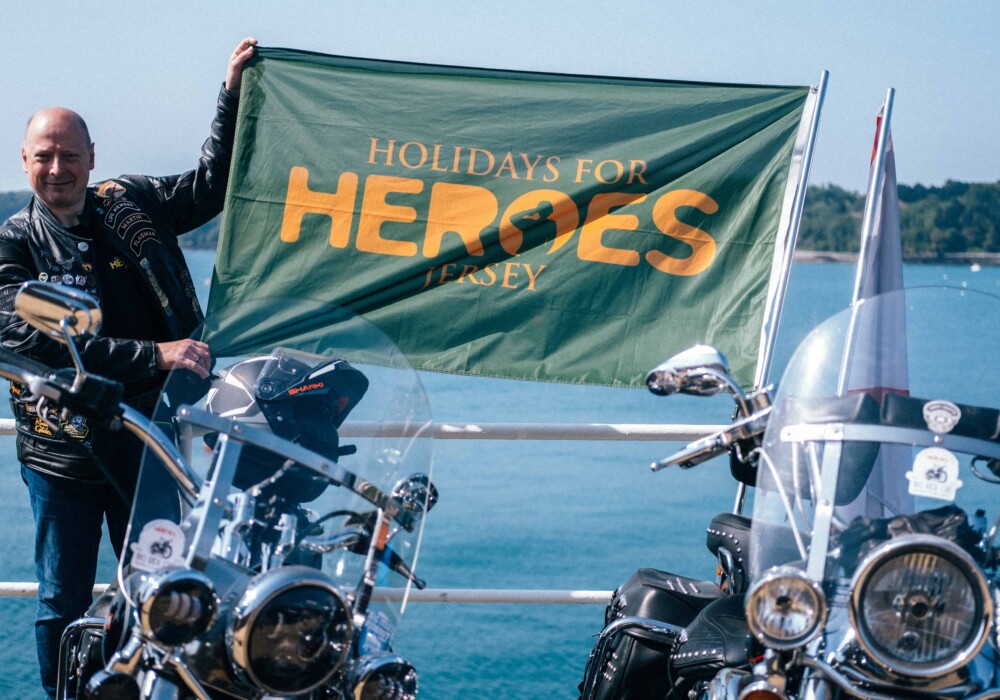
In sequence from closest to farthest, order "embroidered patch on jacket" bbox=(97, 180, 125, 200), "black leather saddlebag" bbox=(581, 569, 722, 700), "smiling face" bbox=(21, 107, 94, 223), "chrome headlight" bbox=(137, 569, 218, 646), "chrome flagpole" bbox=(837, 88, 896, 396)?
"chrome headlight" bbox=(137, 569, 218, 646) < "black leather saddlebag" bbox=(581, 569, 722, 700) < "smiling face" bbox=(21, 107, 94, 223) < "embroidered patch on jacket" bbox=(97, 180, 125, 200) < "chrome flagpole" bbox=(837, 88, 896, 396)

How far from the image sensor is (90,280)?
133 inches

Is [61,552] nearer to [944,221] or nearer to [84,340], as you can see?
[84,340]

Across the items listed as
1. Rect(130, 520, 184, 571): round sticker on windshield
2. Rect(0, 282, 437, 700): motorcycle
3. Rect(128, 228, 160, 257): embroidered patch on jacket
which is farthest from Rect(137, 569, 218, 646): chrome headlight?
Rect(128, 228, 160, 257): embroidered patch on jacket

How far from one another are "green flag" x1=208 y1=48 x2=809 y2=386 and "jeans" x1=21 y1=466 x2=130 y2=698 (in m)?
1.32

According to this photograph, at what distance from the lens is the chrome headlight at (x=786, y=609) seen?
2.11 m

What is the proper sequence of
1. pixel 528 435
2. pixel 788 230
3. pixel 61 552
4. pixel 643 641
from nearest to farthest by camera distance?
pixel 643 641 < pixel 61 552 < pixel 528 435 < pixel 788 230

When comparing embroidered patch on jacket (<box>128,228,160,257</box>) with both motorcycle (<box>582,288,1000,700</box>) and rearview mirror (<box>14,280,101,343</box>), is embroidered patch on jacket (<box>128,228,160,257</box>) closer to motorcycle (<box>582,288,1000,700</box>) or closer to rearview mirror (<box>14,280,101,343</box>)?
rearview mirror (<box>14,280,101,343</box>)

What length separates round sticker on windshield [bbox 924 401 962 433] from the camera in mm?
2293

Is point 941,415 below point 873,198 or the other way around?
below

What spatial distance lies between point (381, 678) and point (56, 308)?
906 millimetres

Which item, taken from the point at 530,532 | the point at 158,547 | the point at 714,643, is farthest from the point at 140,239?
the point at 530,532

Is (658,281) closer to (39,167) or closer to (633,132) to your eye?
(633,132)

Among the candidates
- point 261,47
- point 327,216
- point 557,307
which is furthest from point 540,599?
point 261,47

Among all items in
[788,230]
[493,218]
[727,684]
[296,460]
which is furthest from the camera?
[493,218]
